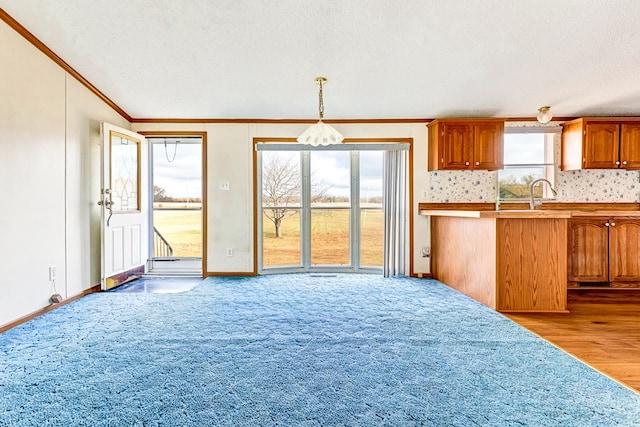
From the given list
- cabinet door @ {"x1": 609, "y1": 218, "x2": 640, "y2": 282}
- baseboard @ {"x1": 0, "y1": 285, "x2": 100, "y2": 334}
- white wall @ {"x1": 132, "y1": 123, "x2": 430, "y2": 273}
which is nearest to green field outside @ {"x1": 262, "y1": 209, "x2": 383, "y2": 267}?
white wall @ {"x1": 132, "y1": 123, "x2": 430, "y2": 273}

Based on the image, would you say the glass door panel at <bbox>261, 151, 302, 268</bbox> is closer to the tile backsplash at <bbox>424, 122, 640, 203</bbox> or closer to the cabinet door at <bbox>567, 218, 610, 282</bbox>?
the tile backsplash at <bbox>424, 122, 640, 203</bbox>

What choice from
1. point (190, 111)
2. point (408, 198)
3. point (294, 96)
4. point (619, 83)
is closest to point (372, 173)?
point (408, 198)

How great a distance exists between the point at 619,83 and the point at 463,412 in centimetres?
419

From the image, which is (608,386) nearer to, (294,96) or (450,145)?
(450,145)

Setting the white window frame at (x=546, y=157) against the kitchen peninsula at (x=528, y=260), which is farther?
the white window frame at (x=546, y=157)

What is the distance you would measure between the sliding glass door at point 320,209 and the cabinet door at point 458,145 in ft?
3.03

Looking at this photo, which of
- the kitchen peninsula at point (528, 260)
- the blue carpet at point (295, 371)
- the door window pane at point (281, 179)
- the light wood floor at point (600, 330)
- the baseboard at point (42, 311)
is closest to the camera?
the blue carpet at point (295, 371)

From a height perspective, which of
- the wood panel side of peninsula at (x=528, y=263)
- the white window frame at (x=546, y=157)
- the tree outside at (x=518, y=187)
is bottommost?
the wood panel side of peninsula at (x=528, y=263)

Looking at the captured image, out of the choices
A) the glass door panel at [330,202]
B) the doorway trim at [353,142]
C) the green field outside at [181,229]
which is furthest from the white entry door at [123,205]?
the glass door panel at [330,202]

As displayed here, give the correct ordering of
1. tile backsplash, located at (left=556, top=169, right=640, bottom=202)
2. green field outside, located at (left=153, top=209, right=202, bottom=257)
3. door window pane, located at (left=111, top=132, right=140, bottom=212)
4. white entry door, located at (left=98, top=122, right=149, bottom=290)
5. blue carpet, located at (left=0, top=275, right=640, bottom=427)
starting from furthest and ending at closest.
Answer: green field outside, located at (left=153, top=209, right=202, bottom=257) < tile backsplash, located at (left=556, top=169, right=640, bottom=202) < door window pane, located at (left=111, top=132, right=140, bottom=212) < white entry door, located at (left=98, top=122, right=149, bottom=290) < blue carpet, located at (left=0, top=275, right=640, bottom=427)

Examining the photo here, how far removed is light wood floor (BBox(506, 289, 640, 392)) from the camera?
2131 millimetres

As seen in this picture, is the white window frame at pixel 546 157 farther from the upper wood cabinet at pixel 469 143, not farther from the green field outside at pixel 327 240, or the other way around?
the green field outside at pixel 327 240

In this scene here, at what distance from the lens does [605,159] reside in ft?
14.5

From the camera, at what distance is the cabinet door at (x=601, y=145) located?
4406 millimetres
